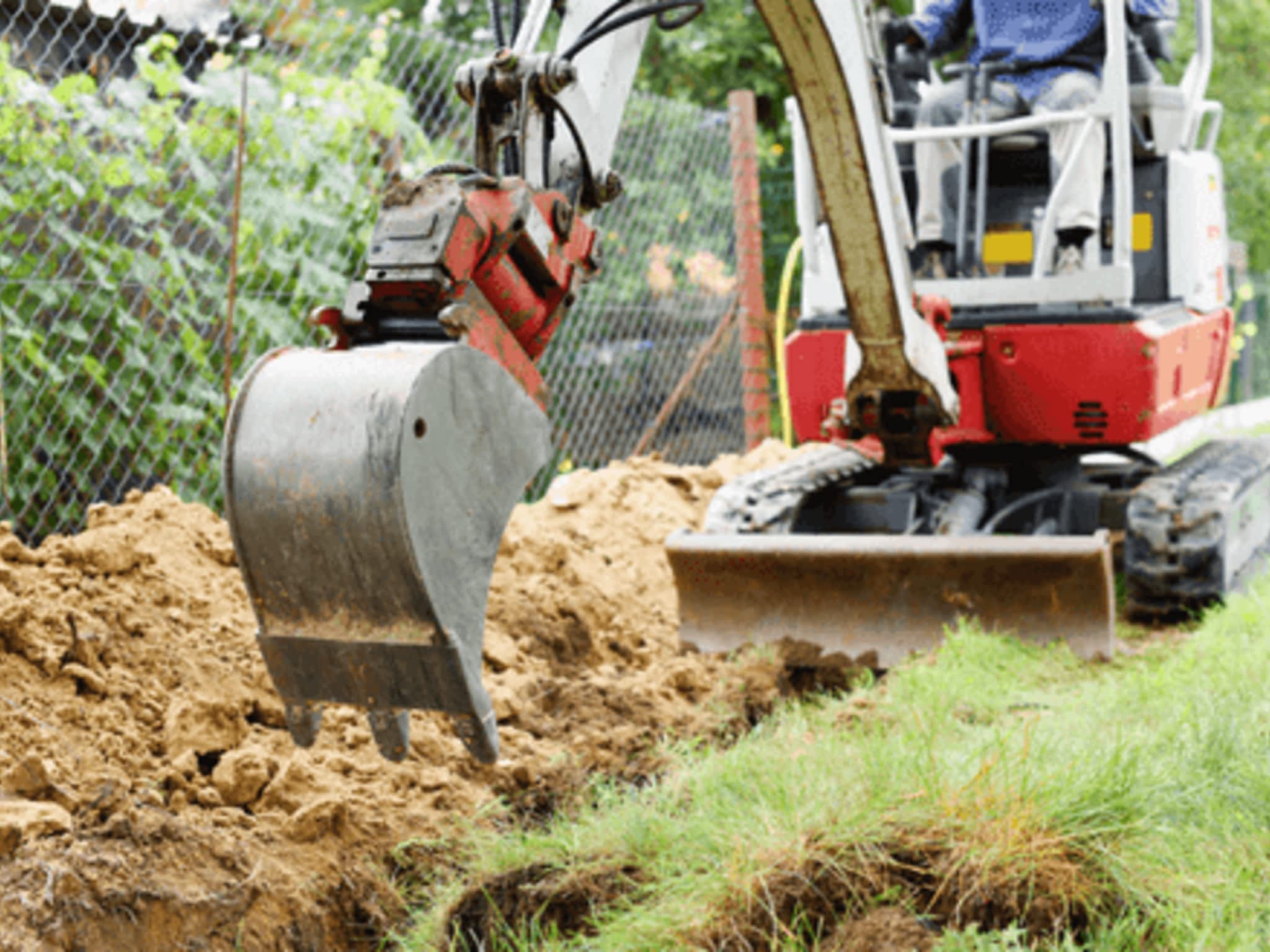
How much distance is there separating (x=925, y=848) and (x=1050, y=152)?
3469 millimetres

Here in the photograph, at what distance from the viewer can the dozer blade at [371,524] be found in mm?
2264

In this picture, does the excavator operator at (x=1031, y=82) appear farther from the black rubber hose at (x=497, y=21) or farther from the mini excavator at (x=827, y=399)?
the black rubber hose at (x=497, y=21)

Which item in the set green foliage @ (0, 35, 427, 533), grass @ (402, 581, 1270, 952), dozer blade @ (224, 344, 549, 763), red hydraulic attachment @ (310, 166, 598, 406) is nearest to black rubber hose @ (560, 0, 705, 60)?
red hydraulic attachment @ (310, 166, 598, 406)

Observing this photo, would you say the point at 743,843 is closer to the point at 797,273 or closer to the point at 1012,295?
the point at 1012,295

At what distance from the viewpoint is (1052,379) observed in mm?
5152

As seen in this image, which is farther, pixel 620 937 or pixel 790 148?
pixel 790 148

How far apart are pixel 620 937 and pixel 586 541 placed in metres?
3.39

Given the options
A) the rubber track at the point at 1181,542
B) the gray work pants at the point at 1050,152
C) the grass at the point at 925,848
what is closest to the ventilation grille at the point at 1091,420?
the rubber track at the point at 1181,542

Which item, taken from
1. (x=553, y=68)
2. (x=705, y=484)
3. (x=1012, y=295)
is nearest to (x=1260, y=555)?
(x=1012, y=295)

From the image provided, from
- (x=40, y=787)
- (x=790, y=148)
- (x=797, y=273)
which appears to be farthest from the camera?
(x=790, y=148)

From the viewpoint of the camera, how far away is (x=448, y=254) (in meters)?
2.45

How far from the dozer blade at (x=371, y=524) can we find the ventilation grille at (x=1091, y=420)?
328 centimetres

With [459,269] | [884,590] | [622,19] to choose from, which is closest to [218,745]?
[459,269]

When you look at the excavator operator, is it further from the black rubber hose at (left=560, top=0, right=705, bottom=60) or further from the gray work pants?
the black rubber hose at (left=560, top=0, right=705, bottom=60)
